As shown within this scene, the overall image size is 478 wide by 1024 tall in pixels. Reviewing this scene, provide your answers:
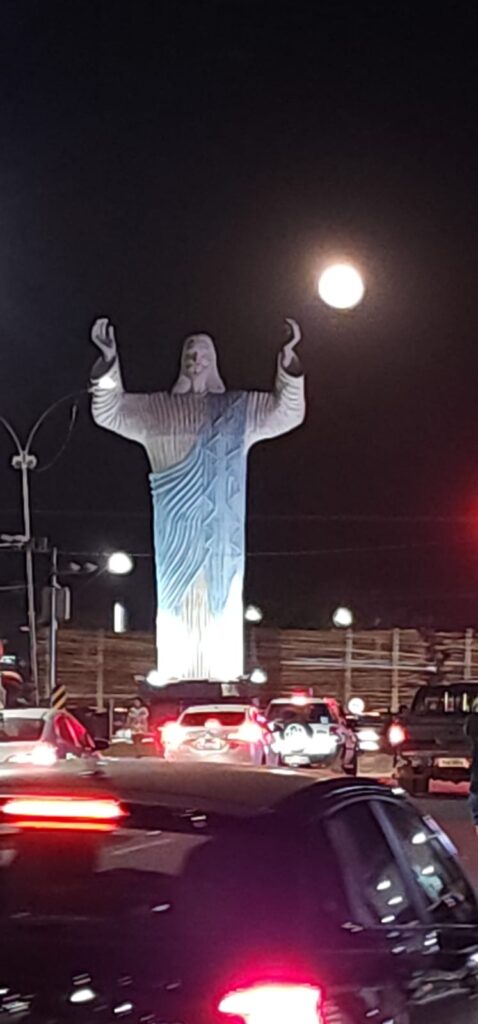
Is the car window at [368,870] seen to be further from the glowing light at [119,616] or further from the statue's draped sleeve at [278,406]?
the glowing light at [119,616]

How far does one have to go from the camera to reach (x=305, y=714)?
34062 millimetres

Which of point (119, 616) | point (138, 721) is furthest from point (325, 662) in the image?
point (119, 616)

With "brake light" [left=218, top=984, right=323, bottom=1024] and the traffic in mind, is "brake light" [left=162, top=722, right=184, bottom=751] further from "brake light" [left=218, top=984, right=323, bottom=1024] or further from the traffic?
"brake light" [left=218, top=984, right=323, bottom=1024]

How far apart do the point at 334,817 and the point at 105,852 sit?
673 millimetres

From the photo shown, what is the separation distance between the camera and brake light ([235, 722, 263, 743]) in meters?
27.1

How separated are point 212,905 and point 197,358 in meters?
44.0

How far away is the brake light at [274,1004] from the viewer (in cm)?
448

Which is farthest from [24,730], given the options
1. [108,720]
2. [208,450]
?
[208,450]

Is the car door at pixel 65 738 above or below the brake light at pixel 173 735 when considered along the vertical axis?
above

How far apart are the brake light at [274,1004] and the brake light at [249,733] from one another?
73.8 feet

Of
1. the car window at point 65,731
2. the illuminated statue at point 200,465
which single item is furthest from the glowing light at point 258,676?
the car window at point 65,731

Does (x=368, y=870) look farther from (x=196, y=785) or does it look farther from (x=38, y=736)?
(x=38, y=736)

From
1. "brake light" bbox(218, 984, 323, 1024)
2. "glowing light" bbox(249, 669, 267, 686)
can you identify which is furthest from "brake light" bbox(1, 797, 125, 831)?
"glowing light" bbox(249, 669, 267, 686)

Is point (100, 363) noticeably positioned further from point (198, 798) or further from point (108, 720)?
point (198, 798)
